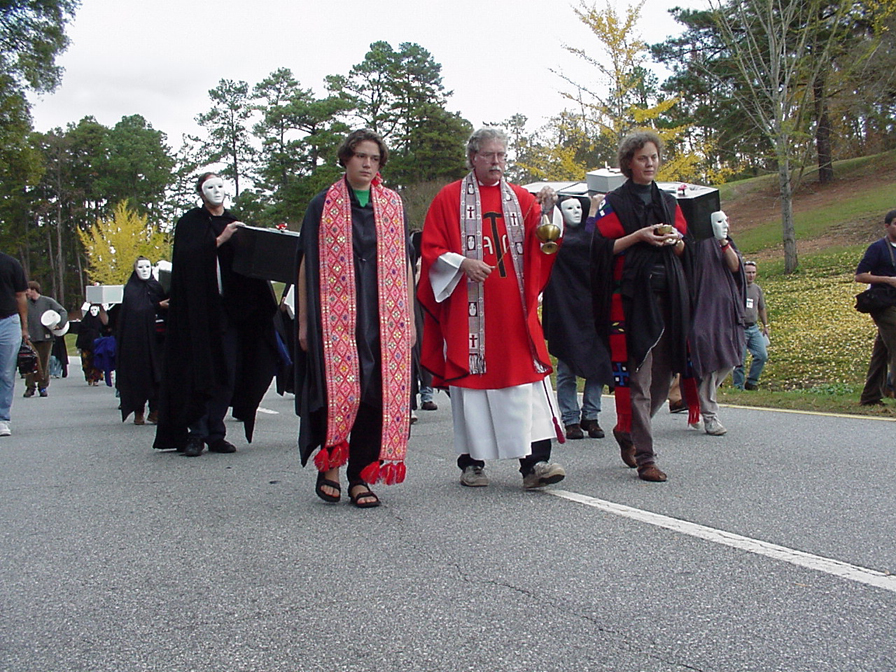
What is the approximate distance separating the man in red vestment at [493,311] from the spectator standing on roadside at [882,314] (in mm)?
5127

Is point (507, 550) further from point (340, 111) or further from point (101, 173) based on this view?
point (101, 173)

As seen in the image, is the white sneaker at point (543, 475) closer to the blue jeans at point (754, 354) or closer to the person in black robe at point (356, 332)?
the person in black robe at point (356, 332)

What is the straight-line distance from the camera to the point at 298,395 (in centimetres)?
530

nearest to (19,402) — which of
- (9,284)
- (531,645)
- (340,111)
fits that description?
(9,284)

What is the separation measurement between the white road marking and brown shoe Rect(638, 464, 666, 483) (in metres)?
0.58

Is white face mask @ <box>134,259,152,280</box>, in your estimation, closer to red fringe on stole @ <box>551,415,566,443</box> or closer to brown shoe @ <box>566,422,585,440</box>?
brown shoe @ <box>566,422,585,440</box>

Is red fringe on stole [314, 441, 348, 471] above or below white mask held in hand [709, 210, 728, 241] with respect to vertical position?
below

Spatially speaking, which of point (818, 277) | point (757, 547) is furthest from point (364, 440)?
point (818, 277)

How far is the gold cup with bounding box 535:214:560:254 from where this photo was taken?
198 inches

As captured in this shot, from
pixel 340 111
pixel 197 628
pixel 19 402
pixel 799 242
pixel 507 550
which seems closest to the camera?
pixel 197 628

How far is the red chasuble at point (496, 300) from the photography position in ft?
17.2

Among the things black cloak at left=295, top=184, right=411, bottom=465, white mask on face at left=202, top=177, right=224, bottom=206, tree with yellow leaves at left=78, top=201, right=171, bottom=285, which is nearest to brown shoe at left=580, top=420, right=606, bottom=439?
black cloak at left=295, top=184, right=411, bottom=465

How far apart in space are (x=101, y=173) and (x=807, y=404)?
77.7m

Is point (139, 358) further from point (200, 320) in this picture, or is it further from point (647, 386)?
point (647, 386)
